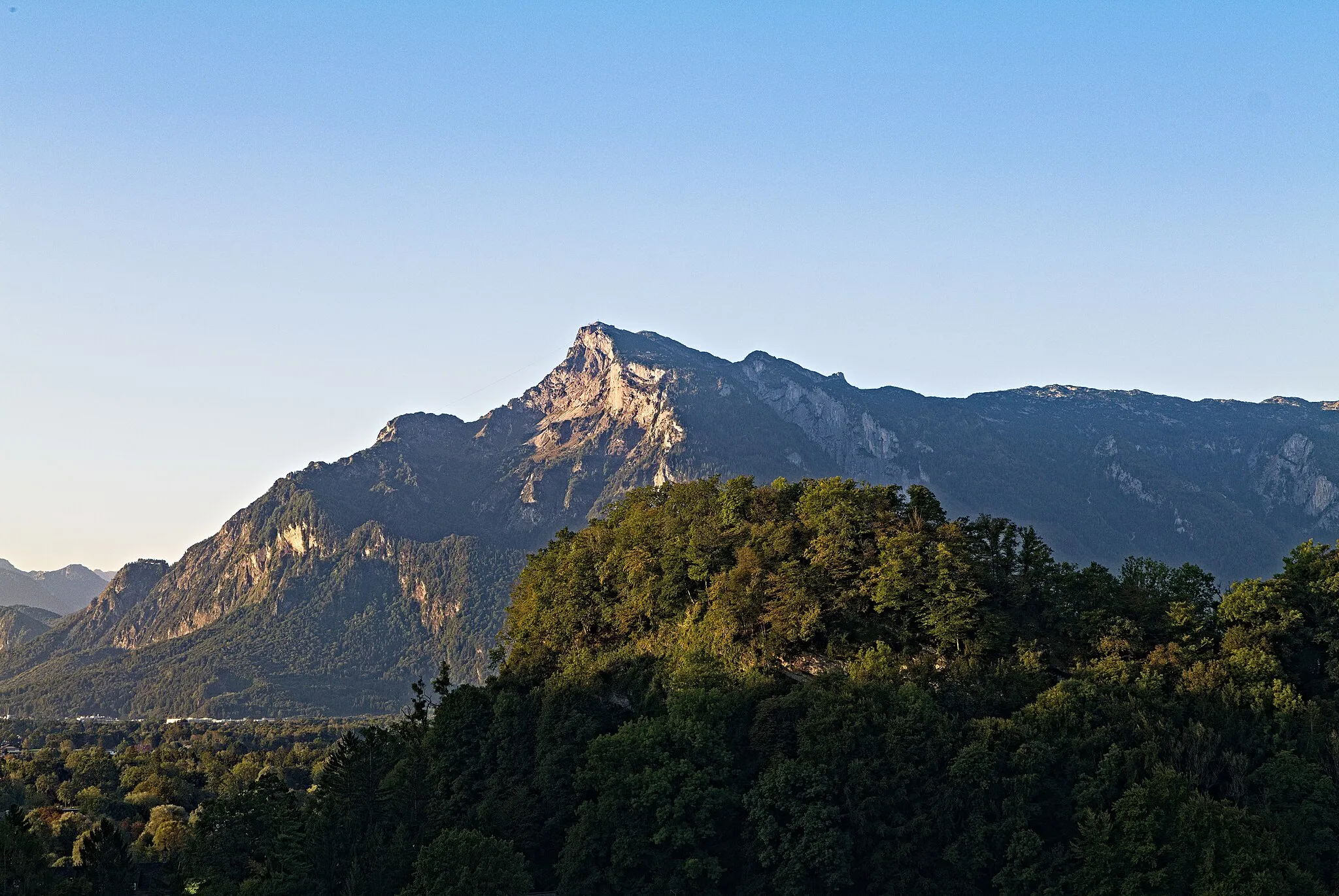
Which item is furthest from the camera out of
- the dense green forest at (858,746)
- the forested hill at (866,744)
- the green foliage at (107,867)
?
the forested hill at (866,744)

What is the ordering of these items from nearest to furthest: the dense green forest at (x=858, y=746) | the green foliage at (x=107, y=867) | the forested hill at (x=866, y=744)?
the green foliage at (x=107, y=867), the dense green forest at (x=858, y=746), the forested hill at (x=866, y=744)

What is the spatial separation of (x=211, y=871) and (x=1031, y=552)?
75.8 meters

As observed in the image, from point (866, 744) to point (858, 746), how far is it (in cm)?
66

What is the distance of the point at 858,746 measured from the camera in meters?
103

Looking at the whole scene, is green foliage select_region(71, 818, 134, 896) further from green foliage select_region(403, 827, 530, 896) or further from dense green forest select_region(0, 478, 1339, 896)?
green foliage select_region(403, 827, 530, 896)

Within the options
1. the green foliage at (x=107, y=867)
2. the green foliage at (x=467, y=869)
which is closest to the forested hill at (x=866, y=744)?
the green foliage at (x=467, y=869)

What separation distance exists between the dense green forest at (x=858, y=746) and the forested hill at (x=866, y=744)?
24 cm

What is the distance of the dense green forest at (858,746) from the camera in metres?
95.7

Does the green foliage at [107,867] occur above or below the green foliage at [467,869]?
above

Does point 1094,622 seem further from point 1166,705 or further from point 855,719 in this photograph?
point 855,719

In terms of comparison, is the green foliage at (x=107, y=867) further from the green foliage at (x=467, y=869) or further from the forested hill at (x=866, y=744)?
the green foliage at (x=467, y=869)

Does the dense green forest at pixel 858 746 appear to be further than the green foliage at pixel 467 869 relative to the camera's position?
Yes

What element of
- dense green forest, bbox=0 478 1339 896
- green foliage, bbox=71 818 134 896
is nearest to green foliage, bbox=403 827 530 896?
dense green forest, bbox=0 478 1339 896

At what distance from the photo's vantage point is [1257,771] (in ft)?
327
